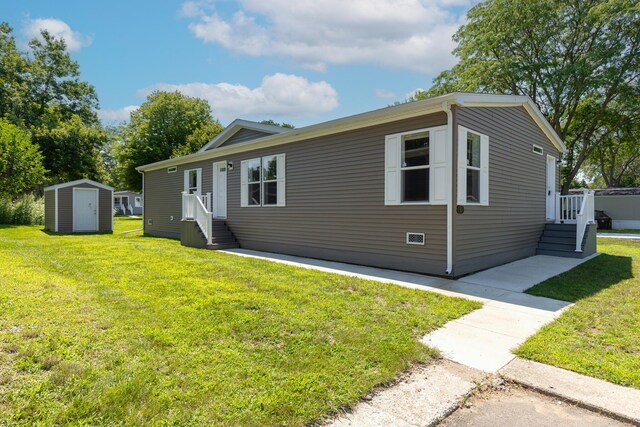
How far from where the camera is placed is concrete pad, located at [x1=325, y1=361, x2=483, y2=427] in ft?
7.28

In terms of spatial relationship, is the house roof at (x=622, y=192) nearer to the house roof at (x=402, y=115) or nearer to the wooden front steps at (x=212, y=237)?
the house roof at (x=402, y=115)

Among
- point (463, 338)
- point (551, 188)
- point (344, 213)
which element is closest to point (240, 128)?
point (344, 213)

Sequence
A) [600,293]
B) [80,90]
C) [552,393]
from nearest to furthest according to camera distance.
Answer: [552,393] → [600,293] → [80,90]

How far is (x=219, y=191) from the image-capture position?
11570mm

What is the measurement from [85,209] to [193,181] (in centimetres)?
655

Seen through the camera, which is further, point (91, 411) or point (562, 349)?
point (562, 349)

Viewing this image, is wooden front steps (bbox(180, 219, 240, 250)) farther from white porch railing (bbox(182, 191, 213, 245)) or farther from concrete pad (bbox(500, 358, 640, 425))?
concrete pad (bbox(500, 358, 640, 425))

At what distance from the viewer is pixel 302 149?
8.84 m

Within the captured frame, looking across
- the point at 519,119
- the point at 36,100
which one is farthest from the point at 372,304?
the point at 36,100

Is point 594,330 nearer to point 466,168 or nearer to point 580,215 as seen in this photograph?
point 466,168

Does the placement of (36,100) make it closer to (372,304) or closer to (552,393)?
(372,304)

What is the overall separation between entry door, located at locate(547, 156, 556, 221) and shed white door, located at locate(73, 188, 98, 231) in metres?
17.3

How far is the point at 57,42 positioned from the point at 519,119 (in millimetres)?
34548

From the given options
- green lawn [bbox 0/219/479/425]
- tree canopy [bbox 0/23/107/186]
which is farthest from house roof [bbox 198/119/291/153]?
tree canopy [bbox 0/23/107/186]
